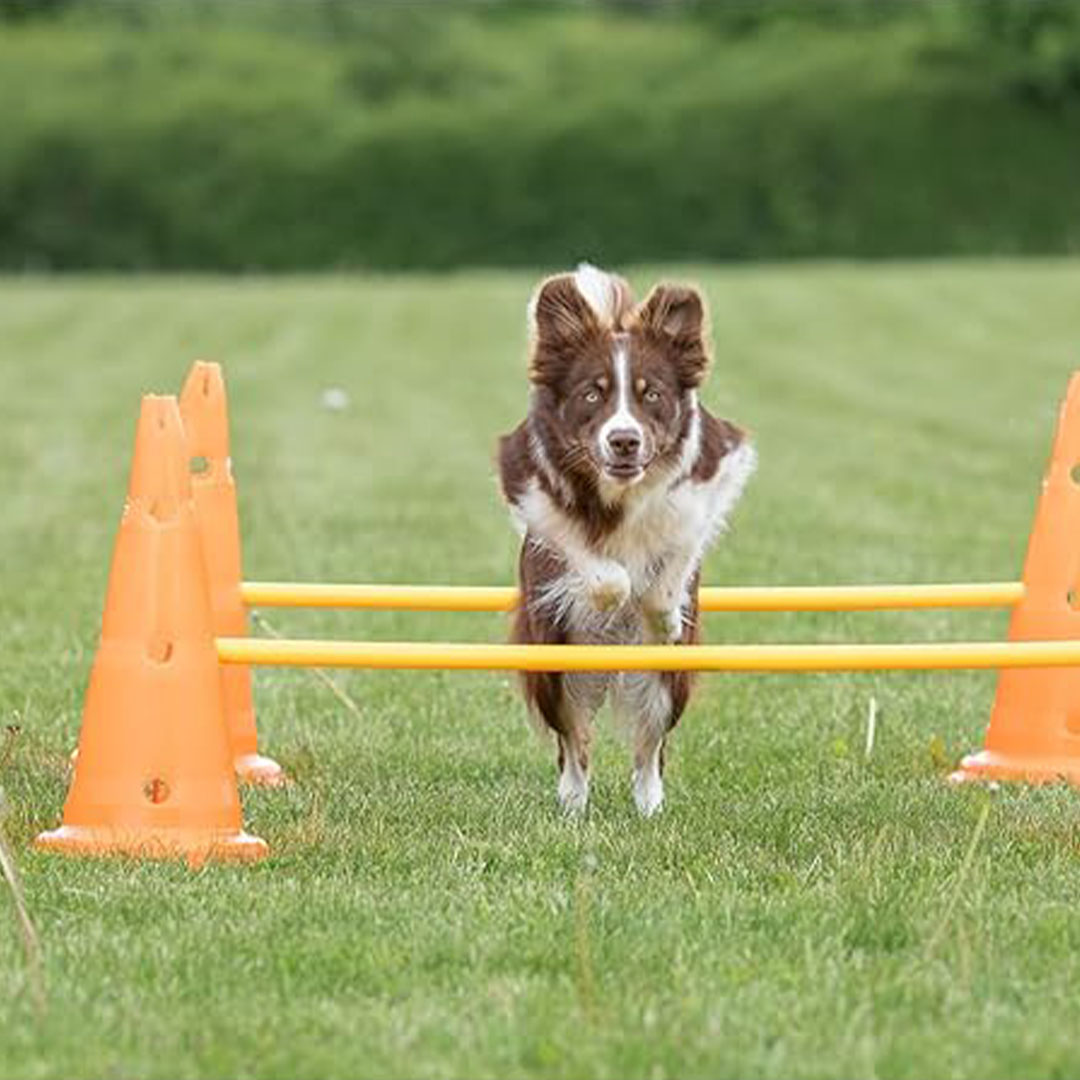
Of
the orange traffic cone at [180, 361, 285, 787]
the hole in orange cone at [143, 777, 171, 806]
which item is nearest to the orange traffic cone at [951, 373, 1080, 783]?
the orange traffic cone at [180, 361, 285, 787]

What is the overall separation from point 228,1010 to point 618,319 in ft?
7.44

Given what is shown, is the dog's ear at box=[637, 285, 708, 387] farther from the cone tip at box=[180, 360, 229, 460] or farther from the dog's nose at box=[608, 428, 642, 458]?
the cone tip at box=[180, 360, 229, 460]

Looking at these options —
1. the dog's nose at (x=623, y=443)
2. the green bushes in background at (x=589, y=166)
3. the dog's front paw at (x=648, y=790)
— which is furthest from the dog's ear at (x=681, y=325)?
the green bushes in background at (x=589, y=166)

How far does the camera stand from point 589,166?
35125 mm

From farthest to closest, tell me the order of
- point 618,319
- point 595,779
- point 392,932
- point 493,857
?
point 595,779
point 618,319
point 493,857
point 392,932

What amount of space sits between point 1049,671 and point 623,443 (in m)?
1.86

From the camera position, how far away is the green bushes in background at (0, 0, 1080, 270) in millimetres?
34812

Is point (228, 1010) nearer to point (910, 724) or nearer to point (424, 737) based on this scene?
point (424, 737)

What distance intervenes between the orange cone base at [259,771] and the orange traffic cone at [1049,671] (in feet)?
6.04

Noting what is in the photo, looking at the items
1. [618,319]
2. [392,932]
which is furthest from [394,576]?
[392,932]

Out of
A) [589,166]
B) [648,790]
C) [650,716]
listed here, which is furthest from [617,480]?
[589,166]

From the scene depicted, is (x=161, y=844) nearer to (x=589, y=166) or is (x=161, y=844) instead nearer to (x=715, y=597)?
(x=715, y=597)

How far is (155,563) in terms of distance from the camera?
5.99 metres

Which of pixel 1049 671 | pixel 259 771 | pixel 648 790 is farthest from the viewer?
pixel 1049 671
